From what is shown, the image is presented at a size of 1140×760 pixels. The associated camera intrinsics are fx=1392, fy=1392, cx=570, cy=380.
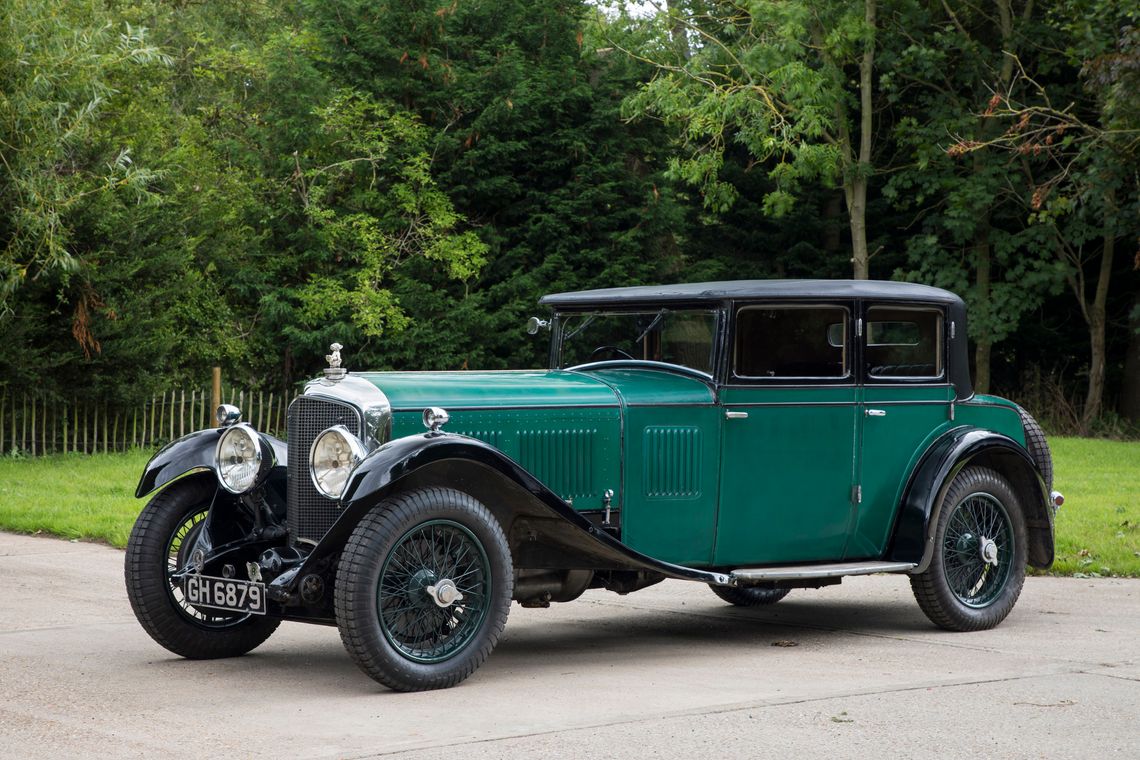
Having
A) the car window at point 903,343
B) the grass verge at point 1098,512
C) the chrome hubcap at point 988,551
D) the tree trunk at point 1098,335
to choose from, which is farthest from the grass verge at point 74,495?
the tree trunk at point 1098,335

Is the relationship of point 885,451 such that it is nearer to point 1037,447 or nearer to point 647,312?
point 1037,447

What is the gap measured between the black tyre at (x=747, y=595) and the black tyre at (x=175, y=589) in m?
2.94

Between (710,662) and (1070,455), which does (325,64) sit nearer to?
(1070,455)

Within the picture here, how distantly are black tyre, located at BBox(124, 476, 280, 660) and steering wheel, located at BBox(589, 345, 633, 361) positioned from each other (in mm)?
2214

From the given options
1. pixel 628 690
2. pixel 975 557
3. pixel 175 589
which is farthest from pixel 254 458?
pixel 975 557

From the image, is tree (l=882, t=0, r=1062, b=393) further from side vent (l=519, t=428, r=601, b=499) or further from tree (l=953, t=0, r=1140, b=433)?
side vent (l=519, t=428, r=601, b=499)

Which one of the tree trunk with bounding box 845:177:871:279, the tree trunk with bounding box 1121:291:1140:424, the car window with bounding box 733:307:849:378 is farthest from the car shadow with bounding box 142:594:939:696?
the tree trunk with bounding box 1121:291:1140:424

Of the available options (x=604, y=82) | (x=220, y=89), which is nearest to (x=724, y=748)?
(x=604, y=82)

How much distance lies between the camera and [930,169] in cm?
2542

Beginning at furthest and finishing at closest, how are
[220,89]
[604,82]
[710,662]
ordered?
[220,89] < [604,82] < [710,662]

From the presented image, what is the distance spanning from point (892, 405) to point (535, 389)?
210cm

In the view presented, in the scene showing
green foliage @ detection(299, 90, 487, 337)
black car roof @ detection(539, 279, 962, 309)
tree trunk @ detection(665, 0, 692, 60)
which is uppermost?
tree trunk @ detection(665, 0, 692, 60)

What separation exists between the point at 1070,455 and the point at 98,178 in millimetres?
13998

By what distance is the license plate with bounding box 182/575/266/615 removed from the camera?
19.9 ft
